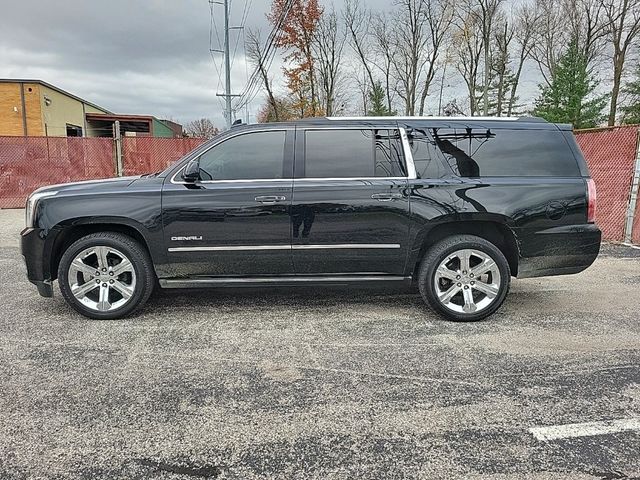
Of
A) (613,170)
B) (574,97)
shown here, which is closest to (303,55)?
(574,97)

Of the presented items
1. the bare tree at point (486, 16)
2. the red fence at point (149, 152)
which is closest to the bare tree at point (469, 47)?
the bare tree at point (486, 16)

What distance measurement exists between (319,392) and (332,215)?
172 cm

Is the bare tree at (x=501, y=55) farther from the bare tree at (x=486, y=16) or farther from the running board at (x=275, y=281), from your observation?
the running board at (x=275, y=281)

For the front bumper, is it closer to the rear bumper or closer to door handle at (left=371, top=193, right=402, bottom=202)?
door handle at (left=371, top=193, right=402, bottom=202)

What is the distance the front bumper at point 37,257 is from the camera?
4152 mm

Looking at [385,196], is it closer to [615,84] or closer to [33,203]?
[33,203]

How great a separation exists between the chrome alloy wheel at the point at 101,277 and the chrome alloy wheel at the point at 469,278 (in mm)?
2917

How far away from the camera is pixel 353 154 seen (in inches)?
168

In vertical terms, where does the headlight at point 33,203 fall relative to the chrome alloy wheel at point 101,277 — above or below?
above

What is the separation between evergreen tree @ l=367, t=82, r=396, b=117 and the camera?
133ft

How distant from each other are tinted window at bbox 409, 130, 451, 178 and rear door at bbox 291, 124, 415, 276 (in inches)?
3.9

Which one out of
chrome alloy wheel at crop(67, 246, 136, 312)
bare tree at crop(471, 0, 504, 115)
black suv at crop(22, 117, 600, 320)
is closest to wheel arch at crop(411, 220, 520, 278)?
black suv at crop(22, 117, 600, 320)

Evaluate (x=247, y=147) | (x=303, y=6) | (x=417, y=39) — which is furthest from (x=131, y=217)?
(x=417, y=39)

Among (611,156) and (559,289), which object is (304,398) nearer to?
(559,289)
